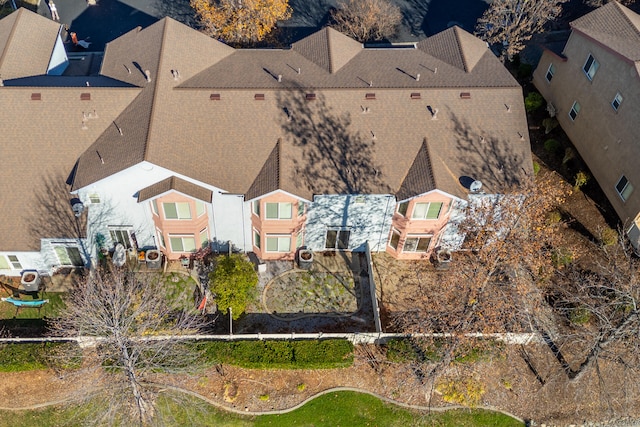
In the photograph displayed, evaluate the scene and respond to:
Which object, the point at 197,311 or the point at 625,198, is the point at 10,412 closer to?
the point at 197,311

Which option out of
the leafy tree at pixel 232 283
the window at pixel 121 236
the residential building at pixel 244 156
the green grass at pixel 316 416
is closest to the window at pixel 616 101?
the residential building at pixel 244 156

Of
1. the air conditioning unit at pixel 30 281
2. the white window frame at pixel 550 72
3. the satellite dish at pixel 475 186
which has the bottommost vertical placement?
the air conditioning unit at pixel 30 281

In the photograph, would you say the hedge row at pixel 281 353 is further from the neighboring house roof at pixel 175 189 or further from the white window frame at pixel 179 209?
the neighboring house roof at pixel 175 189

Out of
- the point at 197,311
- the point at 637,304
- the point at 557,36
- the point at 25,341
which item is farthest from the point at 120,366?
the point at 557,36

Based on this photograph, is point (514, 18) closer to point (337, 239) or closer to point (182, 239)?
point (337, 239)

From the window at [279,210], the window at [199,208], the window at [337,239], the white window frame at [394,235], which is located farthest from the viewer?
the window at [337,239]

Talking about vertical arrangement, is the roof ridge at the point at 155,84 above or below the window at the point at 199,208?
above
